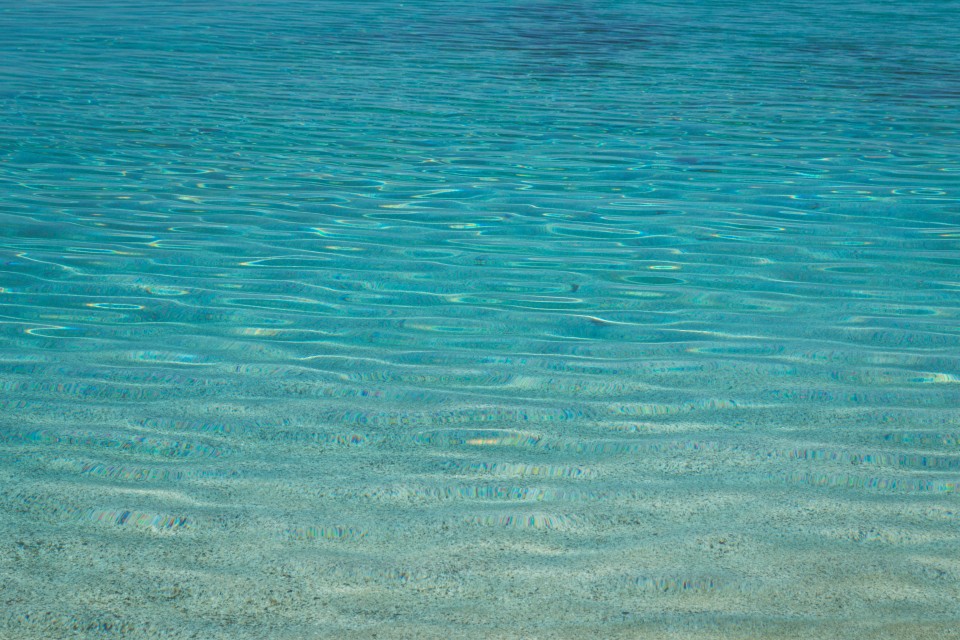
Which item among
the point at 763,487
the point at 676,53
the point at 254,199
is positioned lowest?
the point at 676,53

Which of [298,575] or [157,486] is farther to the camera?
[157,486]

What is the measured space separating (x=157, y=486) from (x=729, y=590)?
4.49 ft

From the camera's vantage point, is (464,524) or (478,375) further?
(478,375)

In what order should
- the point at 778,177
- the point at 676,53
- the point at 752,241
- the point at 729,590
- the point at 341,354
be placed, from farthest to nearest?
the point at 676,53 → the point at 778,177 → the point at 752,241 → the point at 341,354 → the point at 729,590

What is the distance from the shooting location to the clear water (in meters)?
1.91

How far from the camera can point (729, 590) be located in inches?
74.8

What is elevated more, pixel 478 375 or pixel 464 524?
pixel 464 524

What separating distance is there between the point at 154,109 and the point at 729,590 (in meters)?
6.90

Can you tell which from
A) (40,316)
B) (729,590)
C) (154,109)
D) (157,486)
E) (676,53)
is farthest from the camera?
(676,53)

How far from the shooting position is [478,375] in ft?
9.88

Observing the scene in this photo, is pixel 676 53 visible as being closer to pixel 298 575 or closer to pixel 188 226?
pixel 188 226

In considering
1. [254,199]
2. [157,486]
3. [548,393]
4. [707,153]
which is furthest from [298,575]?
[707,153]

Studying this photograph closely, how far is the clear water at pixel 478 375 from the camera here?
191 cm

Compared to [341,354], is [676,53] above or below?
below
